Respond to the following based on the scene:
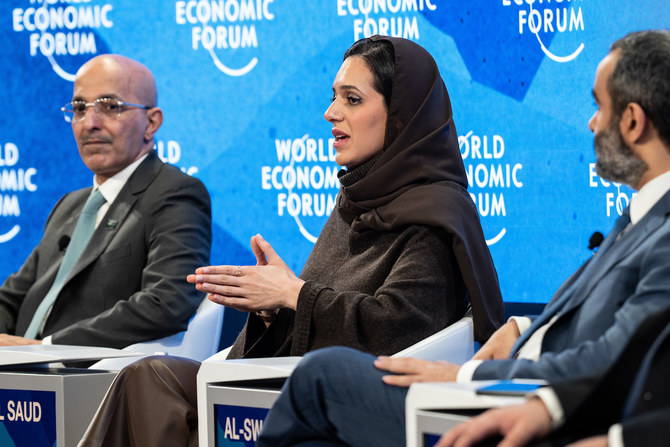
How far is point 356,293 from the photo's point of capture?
2.85 metres

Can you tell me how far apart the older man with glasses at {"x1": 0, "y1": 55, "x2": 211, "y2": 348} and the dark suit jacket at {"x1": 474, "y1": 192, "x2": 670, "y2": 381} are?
172 cm

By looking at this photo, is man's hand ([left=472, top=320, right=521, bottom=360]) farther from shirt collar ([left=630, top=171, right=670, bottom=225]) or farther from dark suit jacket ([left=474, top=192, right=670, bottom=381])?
shirt collar ([left=630, top=171, right=670, bottom=225])

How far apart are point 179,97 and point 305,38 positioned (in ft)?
2.31

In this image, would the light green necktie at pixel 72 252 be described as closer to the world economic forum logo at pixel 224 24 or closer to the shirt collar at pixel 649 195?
the world economic forum logo at pixel 224 24

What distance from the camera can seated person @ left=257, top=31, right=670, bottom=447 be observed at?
2037 millimetres

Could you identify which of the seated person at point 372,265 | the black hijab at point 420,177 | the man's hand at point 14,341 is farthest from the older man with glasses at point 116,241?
the black hijab at point 420,177

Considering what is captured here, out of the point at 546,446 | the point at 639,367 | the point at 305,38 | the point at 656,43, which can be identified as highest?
the point at 305,38

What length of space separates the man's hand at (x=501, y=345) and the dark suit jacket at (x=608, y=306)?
0.28m

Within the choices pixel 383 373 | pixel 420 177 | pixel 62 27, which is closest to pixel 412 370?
pixel 383 373

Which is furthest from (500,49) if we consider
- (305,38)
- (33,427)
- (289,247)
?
(33,427)

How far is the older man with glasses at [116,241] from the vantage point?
141 inches

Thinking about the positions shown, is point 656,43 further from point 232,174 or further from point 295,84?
point 232,174

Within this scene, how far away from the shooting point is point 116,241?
149 inches

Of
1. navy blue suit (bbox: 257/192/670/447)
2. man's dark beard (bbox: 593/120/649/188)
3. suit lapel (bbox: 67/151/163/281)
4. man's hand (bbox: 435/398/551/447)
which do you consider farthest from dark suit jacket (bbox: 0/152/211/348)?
man's hand (bbox: 435/398/551/447)
